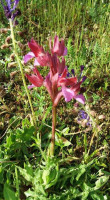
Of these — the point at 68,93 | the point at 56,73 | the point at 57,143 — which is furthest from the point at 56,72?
the point at 57,143

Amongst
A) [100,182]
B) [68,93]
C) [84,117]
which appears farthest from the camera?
[84,117]

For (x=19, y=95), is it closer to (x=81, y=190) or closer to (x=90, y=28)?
(x=81, y=190)

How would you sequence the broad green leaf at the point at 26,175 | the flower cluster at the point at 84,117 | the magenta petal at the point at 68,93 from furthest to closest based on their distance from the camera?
the flower cluster at the point at 84,117
the broad green leaf at the point at 26,175
the magenta petal at the point at 68,93

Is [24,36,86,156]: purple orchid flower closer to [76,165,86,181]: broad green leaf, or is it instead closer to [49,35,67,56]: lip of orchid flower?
[49,35,67,56]: lip of orchid flower

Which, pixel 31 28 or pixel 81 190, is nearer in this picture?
pixel 81 190

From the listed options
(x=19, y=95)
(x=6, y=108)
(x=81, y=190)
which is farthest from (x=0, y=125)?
(x=81, y=190)

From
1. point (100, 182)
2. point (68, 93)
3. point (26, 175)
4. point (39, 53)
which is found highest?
point (39, 53)

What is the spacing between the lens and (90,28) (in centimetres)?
311

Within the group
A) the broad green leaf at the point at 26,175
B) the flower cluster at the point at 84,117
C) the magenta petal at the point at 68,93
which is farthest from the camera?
the flower cluster at the point at 84,117

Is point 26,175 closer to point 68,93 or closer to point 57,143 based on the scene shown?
point 57,143

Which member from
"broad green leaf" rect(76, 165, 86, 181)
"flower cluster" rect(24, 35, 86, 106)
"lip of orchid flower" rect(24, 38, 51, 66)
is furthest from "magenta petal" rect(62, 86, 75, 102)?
"broad green leaf" rect(76, 165, 86, 181)

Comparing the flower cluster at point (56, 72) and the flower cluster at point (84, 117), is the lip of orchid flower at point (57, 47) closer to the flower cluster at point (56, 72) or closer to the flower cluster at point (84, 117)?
the flower cluster at point (56, 72)

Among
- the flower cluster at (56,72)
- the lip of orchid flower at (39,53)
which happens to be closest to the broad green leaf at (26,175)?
the flower cluster at (56,72)

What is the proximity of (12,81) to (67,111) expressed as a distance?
60 centimetres
